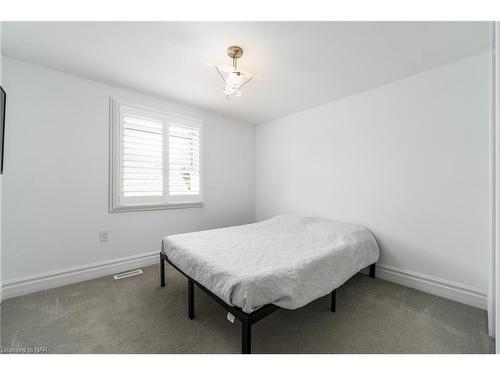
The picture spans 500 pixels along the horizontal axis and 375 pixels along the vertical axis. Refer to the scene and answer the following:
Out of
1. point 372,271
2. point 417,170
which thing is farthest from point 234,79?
point 372,271

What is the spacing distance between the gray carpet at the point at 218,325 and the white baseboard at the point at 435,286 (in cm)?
8

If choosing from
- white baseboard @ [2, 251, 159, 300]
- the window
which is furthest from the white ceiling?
white baseboard @ [2, 251, 159, 300]

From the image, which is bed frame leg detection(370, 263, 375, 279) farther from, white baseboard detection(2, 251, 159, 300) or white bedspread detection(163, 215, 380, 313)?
white baseboard detection(2, 251, 159, 300)

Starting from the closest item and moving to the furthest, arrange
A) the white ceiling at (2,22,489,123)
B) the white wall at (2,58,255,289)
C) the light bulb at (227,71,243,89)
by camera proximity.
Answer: the white ceiling at (2,22,489,123) → the light bulb at (227,71,243,89) → the white wall at (2,58,255,289)

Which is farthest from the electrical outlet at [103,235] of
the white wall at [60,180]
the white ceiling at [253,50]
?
the white ceiling at [253,50]

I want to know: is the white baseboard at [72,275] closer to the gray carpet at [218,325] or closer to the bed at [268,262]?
the gray carpet at [218,325]

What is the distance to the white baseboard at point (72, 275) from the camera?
5.93ft

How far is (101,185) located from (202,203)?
1275 mm

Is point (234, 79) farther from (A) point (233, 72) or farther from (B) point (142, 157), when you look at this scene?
(B) point (142, 157)

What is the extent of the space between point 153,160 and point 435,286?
11.0ft

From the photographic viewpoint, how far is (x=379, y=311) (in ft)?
5.42

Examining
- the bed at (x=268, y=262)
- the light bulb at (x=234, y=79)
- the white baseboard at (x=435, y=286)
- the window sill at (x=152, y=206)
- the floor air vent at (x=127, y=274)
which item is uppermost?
the light bulb at (x=234, y=79)

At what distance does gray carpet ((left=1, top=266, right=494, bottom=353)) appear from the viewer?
4.14ft
